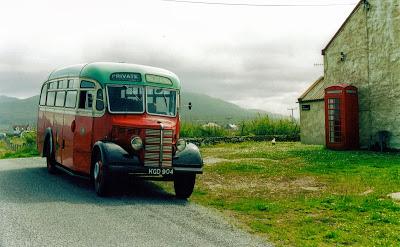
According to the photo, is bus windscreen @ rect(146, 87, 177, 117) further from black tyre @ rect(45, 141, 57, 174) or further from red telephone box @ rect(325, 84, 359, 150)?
red telephone box @ rect(325, 84, 359, 150)

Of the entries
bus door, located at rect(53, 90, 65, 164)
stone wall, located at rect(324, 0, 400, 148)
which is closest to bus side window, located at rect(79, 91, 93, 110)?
bus door, located at rect(53, 90, 65, 164)

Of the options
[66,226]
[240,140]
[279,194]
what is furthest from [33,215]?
[240,140]

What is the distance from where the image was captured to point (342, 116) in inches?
878

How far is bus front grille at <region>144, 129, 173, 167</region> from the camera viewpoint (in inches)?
404

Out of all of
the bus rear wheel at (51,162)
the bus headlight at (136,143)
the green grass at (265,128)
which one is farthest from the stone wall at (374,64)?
the bus rear wheel at (51,162)

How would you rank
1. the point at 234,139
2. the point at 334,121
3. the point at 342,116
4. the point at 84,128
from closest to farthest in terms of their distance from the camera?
the point at 84,128 < the point at 342,116 < the point at 334,121 < the point at 234,139

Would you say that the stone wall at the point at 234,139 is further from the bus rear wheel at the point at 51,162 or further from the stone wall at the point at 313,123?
the bus rear wheel at the point at 51,162

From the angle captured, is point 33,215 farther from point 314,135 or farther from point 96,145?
point 314,135

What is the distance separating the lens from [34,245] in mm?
6426

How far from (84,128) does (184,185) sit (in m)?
3.16

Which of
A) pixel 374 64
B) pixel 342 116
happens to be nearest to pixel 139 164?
pixel 342 116

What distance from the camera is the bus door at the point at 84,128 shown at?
11402 millimetres

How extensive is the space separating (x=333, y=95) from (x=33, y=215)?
58.8 feet

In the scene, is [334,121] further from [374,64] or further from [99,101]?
[99,101]
